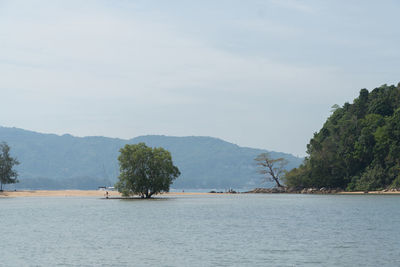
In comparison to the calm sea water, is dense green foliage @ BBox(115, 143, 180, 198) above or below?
above

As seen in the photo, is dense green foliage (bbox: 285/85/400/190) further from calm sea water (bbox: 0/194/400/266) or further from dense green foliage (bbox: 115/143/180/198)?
calm sea water (bbox: 0/194/400/266)

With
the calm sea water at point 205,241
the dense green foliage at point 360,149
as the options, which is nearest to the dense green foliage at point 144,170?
the calm sea water at point 205,241

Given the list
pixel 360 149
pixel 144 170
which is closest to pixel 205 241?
pixel 144 170

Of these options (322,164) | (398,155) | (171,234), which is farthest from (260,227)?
(322,164)

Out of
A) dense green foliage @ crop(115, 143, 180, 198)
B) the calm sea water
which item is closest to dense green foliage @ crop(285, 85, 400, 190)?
dense green foliage @ crop(115, 143, 180, 198)

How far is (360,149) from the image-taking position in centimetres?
16625

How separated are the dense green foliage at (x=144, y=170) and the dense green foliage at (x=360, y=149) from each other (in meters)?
59.4

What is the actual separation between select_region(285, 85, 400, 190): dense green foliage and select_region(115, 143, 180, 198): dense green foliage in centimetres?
5935

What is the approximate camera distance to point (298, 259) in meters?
43.9

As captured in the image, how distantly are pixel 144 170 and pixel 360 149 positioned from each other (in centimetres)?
6698

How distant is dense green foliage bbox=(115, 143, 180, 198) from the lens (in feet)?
441

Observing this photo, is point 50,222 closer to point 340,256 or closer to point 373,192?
point 340,256

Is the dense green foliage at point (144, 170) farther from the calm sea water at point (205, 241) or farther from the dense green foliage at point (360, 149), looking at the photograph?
the dense green foliage at point (360, 149)

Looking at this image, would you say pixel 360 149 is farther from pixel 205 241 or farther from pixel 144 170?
pixel 205 241
